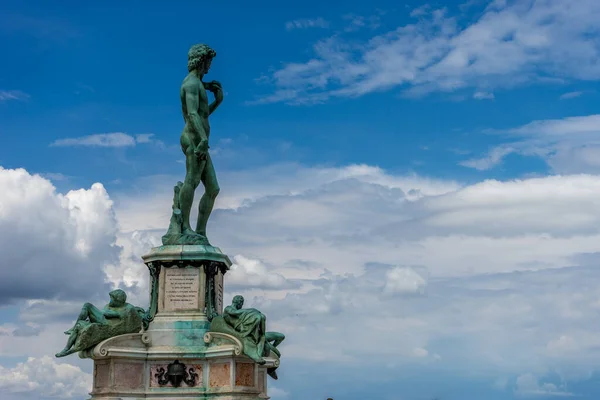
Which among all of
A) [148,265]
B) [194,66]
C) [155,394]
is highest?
[194,66]

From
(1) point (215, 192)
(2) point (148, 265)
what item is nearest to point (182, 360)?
(2) point (148, 265)

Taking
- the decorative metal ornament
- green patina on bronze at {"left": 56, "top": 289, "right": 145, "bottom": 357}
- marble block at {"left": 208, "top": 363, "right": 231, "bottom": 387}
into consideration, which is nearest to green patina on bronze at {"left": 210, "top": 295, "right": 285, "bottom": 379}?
marble block at {"left": 208, "top": 363, "right": 231, "bottom": 387}

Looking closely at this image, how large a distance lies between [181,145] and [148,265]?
3.35m

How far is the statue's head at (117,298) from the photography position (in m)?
20.6

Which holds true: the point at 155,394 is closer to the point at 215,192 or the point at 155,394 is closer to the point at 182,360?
the point at 182,360

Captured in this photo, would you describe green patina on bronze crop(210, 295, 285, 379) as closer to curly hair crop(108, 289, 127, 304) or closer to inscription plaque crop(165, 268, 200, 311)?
inscription plaque crop(165, 268, 200, 311)

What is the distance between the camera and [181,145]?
22797mm

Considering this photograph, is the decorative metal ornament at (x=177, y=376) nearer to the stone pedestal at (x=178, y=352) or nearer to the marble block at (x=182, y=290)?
the stone pedestal at (x=178, y=352)

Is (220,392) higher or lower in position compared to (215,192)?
lower

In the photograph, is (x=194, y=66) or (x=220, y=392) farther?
(x=194, y=66)

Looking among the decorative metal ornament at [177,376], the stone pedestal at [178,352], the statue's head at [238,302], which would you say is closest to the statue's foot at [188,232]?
the stone pedestal at [178,352]

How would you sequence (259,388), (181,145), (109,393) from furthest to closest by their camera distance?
1. (181,145)
2. (259,388)
3. (109,393)

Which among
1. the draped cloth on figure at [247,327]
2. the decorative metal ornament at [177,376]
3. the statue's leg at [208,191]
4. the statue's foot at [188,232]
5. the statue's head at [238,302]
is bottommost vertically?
the decorative metal ornament at [177,376]

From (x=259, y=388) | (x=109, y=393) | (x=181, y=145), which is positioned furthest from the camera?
(x=181, y=145)
